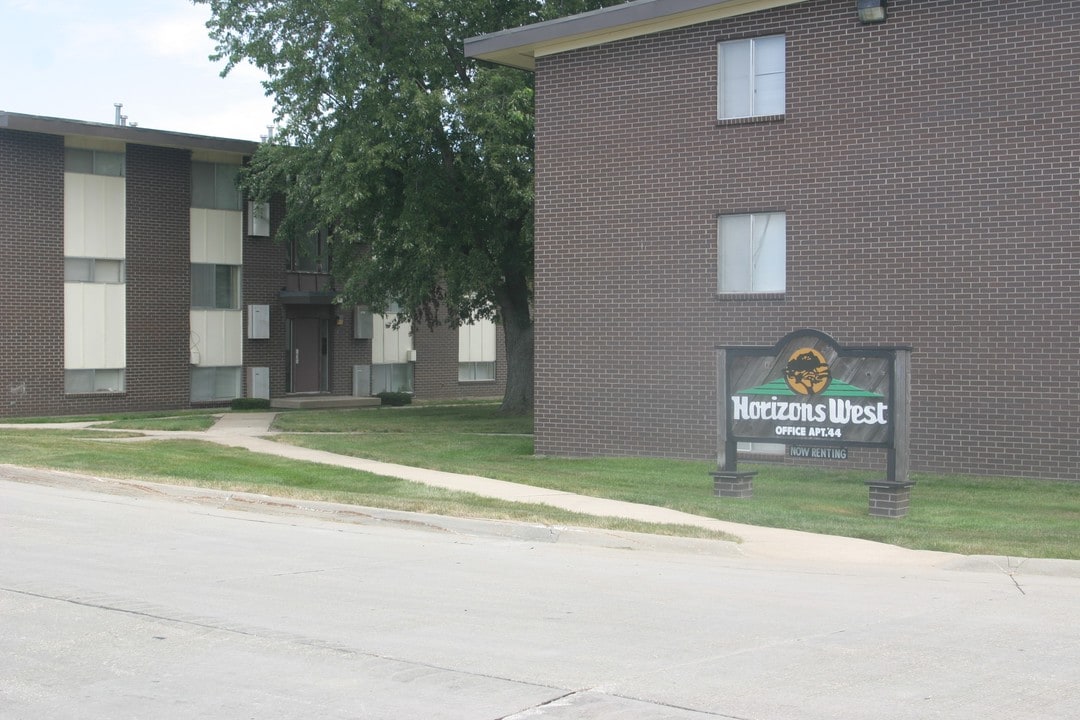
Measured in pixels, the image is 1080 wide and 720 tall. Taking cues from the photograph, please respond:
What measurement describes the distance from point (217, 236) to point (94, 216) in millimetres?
3735

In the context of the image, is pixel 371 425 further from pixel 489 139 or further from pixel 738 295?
pixel 738 295

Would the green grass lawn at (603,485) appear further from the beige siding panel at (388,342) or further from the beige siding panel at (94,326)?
the beige siding panel at (388,342)

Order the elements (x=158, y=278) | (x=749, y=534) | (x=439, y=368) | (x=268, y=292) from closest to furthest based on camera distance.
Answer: (x=749, y=534), (x=158, y=278), (x=268, y=292), (x=439, y=368)

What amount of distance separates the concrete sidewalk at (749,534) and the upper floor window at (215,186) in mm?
15123

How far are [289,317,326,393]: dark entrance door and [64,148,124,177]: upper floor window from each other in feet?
24.0

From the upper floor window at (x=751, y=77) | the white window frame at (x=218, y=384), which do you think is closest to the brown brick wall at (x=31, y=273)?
the white window frame at (x=218, y=384)

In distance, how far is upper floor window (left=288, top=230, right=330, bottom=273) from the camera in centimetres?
3594

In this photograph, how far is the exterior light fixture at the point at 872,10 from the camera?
17.9 metres

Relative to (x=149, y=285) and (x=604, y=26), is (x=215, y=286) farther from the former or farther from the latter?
(x=604, y=26)

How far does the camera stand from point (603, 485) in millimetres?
16797

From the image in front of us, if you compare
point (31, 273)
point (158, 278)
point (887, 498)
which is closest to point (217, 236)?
point (158, 278)

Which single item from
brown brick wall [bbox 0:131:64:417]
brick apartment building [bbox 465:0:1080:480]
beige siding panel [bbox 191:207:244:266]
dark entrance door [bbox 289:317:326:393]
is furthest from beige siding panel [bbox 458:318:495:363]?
brick apartment building [bbox 465:0:1080:480]

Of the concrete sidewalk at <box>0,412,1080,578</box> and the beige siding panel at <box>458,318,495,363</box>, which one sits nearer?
the concrete sidewalk at <box>0,412,1080,578</box>

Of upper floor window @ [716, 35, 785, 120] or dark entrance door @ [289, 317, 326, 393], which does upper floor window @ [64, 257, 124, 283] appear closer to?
dark entrance door @ [289, 317, 326, 393]
